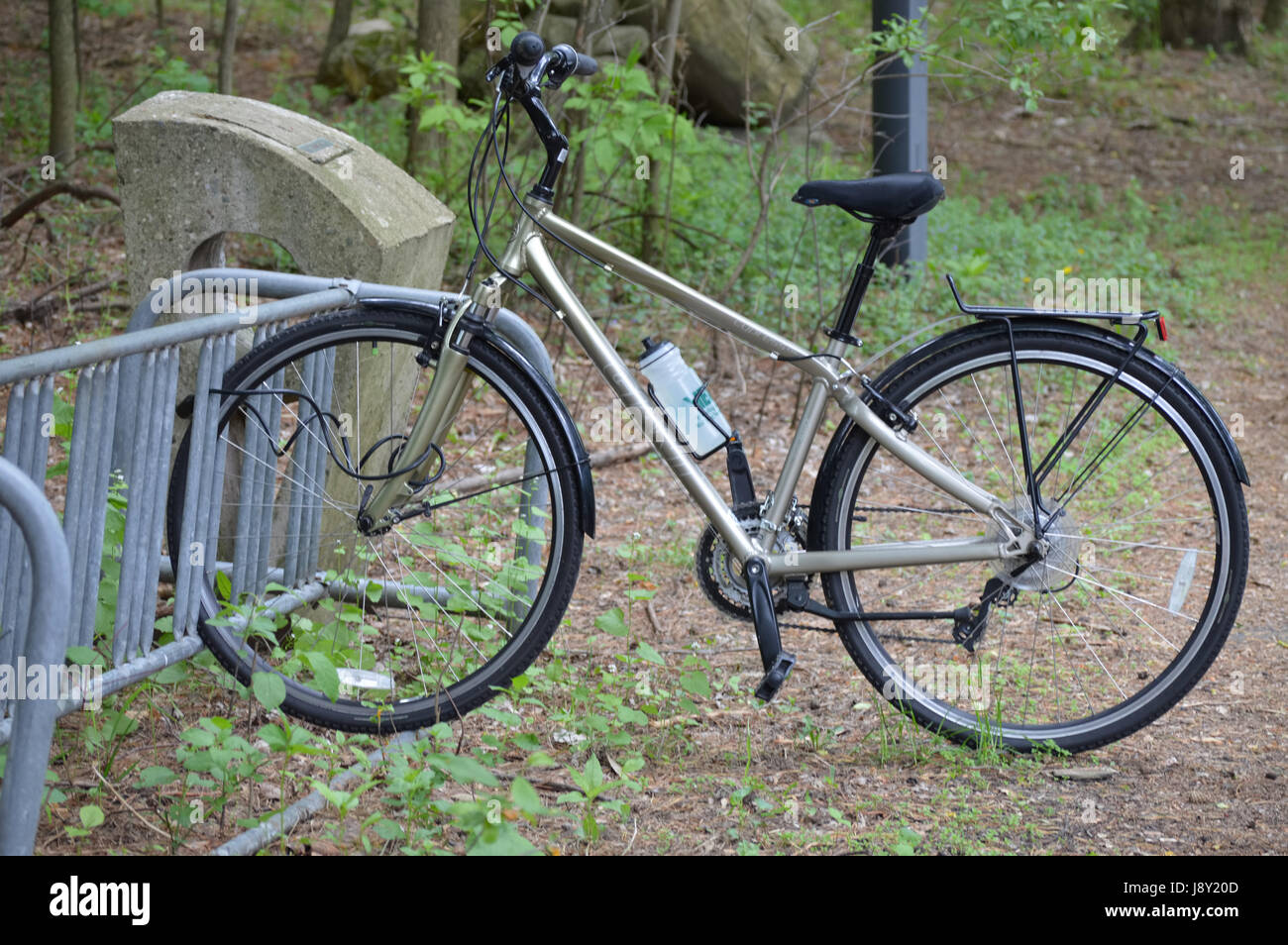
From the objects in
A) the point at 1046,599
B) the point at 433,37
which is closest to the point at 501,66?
the point at 1046,599

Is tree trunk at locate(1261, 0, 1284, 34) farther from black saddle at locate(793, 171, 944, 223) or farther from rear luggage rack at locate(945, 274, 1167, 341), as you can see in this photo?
black saddle at locate(793, 171, 944, 223)

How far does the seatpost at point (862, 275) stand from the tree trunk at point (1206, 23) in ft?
51.5

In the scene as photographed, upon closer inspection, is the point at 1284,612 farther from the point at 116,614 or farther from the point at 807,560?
the point at 116,614

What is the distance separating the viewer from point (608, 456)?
5508 millimetres

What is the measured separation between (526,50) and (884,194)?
87cm

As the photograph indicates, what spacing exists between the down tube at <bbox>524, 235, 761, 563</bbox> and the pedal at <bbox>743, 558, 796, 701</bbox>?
0.05 meters

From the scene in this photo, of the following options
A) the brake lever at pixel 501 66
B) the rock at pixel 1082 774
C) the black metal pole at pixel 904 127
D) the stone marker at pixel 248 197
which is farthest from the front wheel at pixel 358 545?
the black metal pole at pixel 904 127

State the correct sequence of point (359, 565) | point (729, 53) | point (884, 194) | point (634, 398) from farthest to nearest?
1. point (729, 53)
2. point (359, 565)
3. point (634, 398)
4. point (884, 194)

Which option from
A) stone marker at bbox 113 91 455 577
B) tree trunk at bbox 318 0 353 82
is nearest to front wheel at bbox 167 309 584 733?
stone marker at bbox 113 91 455 577

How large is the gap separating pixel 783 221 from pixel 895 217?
5.57 metres

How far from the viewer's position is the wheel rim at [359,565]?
304 cm

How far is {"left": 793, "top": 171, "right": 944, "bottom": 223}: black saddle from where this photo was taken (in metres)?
2.92

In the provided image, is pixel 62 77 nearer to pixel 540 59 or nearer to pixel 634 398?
pixel 540 59

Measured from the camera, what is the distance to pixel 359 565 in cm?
383
